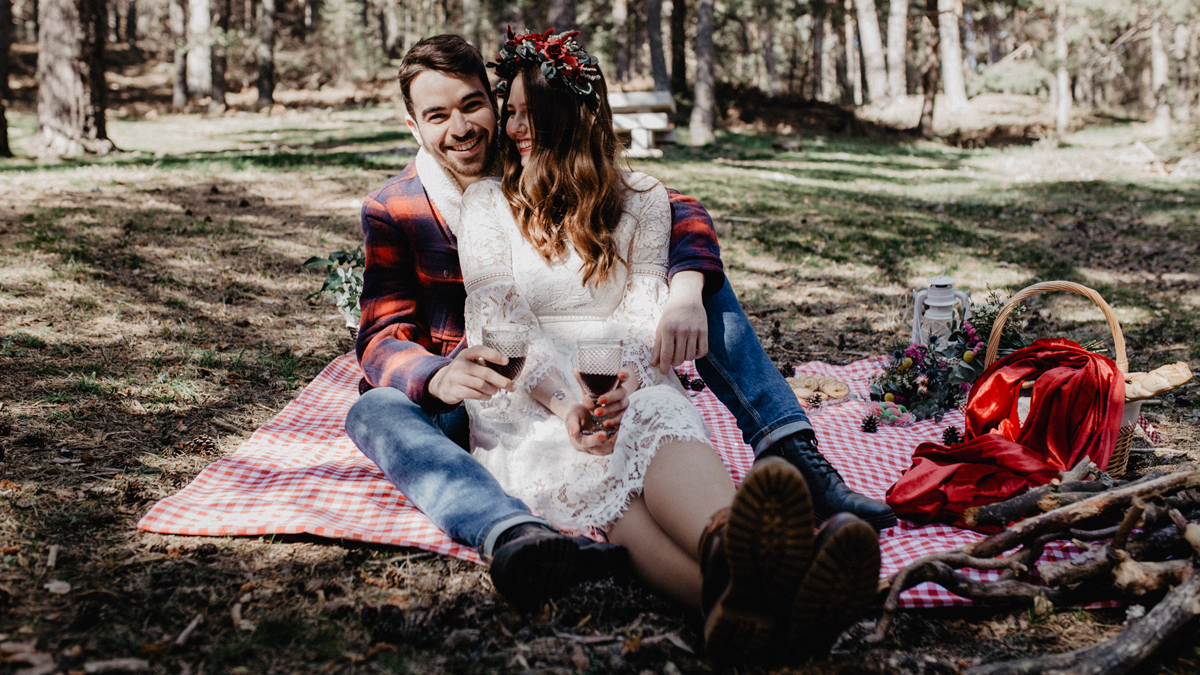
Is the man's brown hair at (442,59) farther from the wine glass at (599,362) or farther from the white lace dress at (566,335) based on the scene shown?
the wine glass at (599,362)

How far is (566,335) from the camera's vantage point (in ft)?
9.05

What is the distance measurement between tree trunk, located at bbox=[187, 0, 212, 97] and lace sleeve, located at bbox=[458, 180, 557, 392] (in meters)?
18.1

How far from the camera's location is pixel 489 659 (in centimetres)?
198

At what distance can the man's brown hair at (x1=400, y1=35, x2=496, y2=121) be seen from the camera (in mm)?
2895

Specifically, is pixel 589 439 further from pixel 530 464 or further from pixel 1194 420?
pixel 1194 420

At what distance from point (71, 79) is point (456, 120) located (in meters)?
8.89

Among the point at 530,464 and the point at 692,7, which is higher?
the point at 692,7

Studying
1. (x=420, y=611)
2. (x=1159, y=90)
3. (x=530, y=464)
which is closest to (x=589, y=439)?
(x=530, y=464)

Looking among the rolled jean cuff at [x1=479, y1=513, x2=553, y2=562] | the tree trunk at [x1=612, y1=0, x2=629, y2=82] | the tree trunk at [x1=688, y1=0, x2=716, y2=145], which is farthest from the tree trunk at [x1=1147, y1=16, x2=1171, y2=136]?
the rolled jean cuff at [x1=479, y1=513, x2=553, y2=562]

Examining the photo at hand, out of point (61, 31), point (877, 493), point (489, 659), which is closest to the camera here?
point (489, 659)

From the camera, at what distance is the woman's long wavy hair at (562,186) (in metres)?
2.71

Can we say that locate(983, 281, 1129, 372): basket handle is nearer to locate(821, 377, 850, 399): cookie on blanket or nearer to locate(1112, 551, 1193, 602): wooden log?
locate(821, 377, 850, 399): cookie on blanket

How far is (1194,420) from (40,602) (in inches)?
180

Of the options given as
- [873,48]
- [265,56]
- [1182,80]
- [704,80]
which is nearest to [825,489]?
[704,80]
